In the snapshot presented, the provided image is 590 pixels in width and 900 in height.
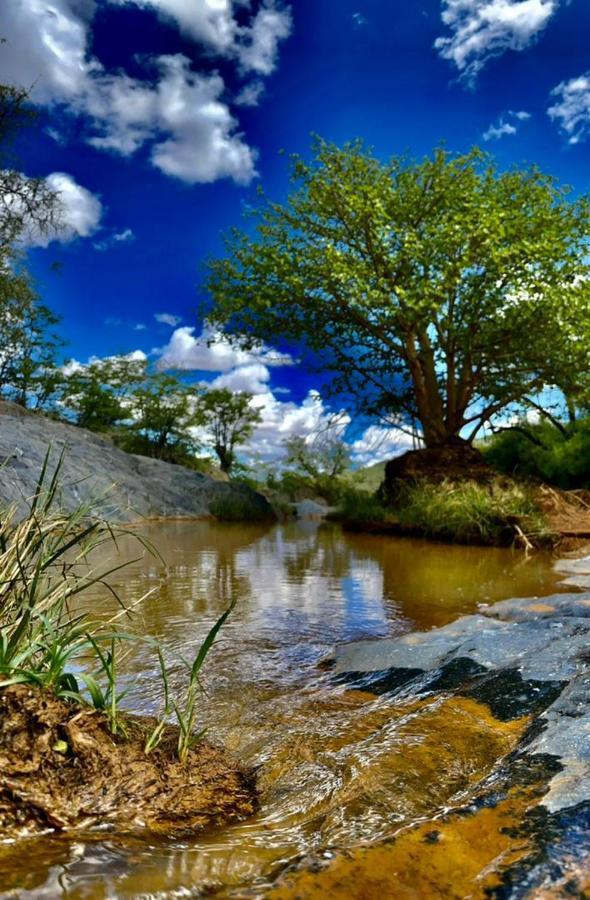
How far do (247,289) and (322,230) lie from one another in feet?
7.32

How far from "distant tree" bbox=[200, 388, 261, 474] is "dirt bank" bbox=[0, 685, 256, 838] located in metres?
29.0

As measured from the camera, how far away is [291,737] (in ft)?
7.77

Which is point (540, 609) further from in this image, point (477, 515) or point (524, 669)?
point (477, 515)

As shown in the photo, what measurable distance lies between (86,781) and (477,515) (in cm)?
999

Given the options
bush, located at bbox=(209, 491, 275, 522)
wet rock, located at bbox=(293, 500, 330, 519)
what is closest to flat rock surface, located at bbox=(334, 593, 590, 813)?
bush, located at bbox=(209, 491, 275, 522)

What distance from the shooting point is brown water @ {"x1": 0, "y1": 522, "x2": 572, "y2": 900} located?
127 cm

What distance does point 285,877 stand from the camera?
3.96 feet

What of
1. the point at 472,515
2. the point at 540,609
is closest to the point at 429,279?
the point at 472,515

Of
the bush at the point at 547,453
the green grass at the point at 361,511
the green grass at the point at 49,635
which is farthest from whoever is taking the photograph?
the bush at the point at 547,453

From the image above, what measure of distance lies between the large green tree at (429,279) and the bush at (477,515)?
10.2ft

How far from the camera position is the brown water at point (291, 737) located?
4.18ft

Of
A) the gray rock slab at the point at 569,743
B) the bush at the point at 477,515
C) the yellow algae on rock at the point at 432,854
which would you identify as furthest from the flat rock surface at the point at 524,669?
the bush at the point at 477,515

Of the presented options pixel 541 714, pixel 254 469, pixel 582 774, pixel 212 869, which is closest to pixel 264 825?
pixel 212 869

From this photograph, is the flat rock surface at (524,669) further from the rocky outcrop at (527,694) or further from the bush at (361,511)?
the bush at (361,511)
